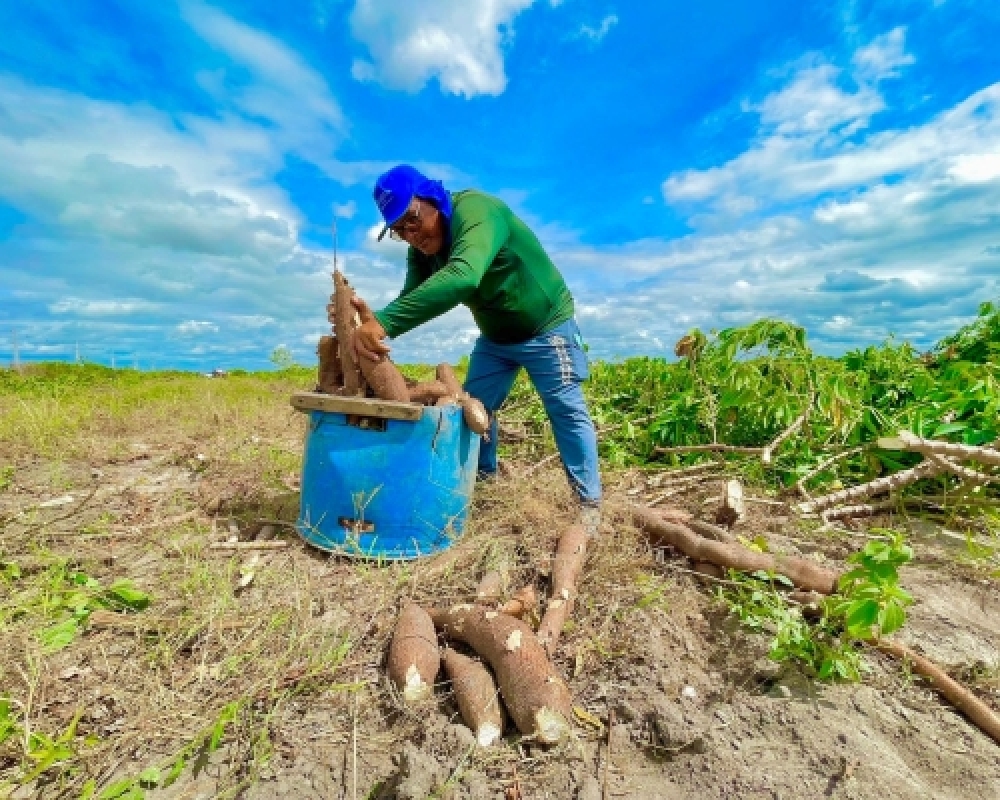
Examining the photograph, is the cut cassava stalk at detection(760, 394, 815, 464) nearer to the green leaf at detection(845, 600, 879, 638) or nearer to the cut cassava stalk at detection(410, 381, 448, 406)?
the green leaf at detection(845, 600, 879, 638)

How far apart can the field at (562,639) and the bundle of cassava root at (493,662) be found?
0.20ft

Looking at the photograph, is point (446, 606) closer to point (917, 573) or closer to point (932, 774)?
point (932, 774)

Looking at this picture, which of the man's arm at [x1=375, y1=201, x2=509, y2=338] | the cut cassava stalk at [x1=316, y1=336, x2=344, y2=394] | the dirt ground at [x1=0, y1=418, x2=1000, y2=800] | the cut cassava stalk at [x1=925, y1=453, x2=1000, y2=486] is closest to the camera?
the dirt ground at [x1=0, y1=418, x2=1000, y2=800]

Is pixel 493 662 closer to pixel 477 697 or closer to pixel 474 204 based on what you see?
pixel 477 697

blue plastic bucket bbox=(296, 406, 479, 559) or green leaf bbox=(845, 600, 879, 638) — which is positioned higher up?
blue plastic bucket bbox=(296, 406, 479, 559)

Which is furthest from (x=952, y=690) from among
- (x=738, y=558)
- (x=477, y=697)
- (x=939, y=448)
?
(x=477, y=697)

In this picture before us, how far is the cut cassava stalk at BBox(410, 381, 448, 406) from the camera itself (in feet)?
8.60

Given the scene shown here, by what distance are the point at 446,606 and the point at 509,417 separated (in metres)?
2.77

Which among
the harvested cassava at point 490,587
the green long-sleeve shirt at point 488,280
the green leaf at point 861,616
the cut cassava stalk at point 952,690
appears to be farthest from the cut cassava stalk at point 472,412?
the cut cassava stalk at point 952,690

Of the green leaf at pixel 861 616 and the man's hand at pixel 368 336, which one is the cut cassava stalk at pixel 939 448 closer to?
the green leaf at pixel 861 616

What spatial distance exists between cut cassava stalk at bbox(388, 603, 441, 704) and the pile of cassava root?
0.89m

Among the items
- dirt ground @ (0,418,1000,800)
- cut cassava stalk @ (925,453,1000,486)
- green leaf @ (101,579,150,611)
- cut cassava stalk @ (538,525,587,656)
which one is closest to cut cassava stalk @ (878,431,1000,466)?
cut cassava stalk @ (925,453,1000,486)

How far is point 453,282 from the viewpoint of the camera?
2.31 meters

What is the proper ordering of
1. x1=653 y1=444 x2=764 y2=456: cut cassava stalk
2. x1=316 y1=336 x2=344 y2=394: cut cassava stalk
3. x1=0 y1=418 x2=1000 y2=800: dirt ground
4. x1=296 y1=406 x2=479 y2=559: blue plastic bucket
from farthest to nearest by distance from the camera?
1. x1=653 y1=444 x2=764 y2=456: cut cassava stalk
2. x1=316 y1=336 x2=344 y2=394: cut cassava stalk
3. x1=296 y1=406 x2=479 y2=559: blue plastic bucket
4. x1=0 y1=418 x2=1000 y2=800: dirt ground
